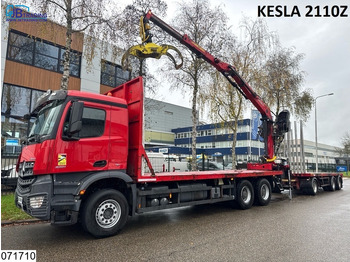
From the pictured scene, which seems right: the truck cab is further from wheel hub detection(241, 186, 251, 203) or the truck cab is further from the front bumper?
wheel hub detection(241, 186, 251, 203)

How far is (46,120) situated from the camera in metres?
5.41

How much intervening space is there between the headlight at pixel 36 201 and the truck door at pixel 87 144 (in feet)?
1.90

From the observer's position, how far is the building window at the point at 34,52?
14.2 meters

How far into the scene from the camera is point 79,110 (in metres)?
4.99

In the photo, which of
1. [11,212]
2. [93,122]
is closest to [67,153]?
[93,122]

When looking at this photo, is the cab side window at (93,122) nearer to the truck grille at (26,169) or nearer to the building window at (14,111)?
the truck grille at (26,169)

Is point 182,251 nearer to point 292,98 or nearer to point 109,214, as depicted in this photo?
point 109,214

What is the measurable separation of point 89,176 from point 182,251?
2.41 m

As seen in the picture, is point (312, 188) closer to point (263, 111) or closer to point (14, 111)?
point (263, 111)

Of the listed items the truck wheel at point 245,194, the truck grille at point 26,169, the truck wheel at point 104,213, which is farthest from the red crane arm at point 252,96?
the truck grille at point 26,169

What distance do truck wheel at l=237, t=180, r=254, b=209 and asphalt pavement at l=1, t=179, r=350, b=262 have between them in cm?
93

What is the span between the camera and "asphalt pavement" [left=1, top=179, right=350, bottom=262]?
4336mm

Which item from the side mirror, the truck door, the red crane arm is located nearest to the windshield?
the truck door


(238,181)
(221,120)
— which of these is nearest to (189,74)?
(221,120)
